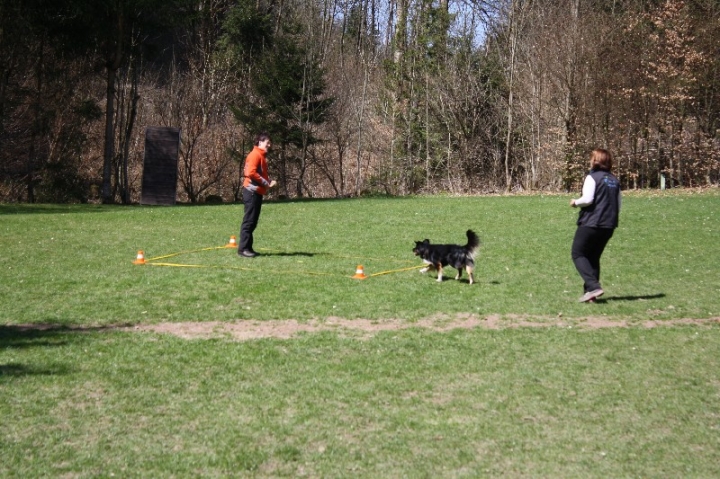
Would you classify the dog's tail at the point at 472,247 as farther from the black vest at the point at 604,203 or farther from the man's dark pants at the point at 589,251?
the black vest at the point at 604,203

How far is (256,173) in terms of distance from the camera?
1348cm

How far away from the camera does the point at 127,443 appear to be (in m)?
5.30

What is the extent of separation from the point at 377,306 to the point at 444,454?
485 cm

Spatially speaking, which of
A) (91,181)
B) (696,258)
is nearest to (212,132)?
(91,181)

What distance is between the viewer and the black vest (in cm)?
990

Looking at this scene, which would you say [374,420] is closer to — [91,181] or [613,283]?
[613,283]

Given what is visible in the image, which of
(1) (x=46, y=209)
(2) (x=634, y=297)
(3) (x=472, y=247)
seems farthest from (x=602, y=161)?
(1) (x=46, y=209)

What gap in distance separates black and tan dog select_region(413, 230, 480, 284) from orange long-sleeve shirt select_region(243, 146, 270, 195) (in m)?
3.21

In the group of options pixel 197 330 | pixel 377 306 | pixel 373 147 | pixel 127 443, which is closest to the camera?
pixel 127 443

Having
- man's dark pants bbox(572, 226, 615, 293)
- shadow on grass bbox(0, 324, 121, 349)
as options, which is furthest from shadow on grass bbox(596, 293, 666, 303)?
shadow on grass bbox(0, 324, 121, 349)

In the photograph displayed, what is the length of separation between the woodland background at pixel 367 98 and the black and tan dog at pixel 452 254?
22646 mm

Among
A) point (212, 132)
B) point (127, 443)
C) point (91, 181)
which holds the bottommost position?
point (127, 443)

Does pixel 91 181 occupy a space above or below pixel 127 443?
above

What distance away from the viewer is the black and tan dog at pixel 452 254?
37.3 ft
